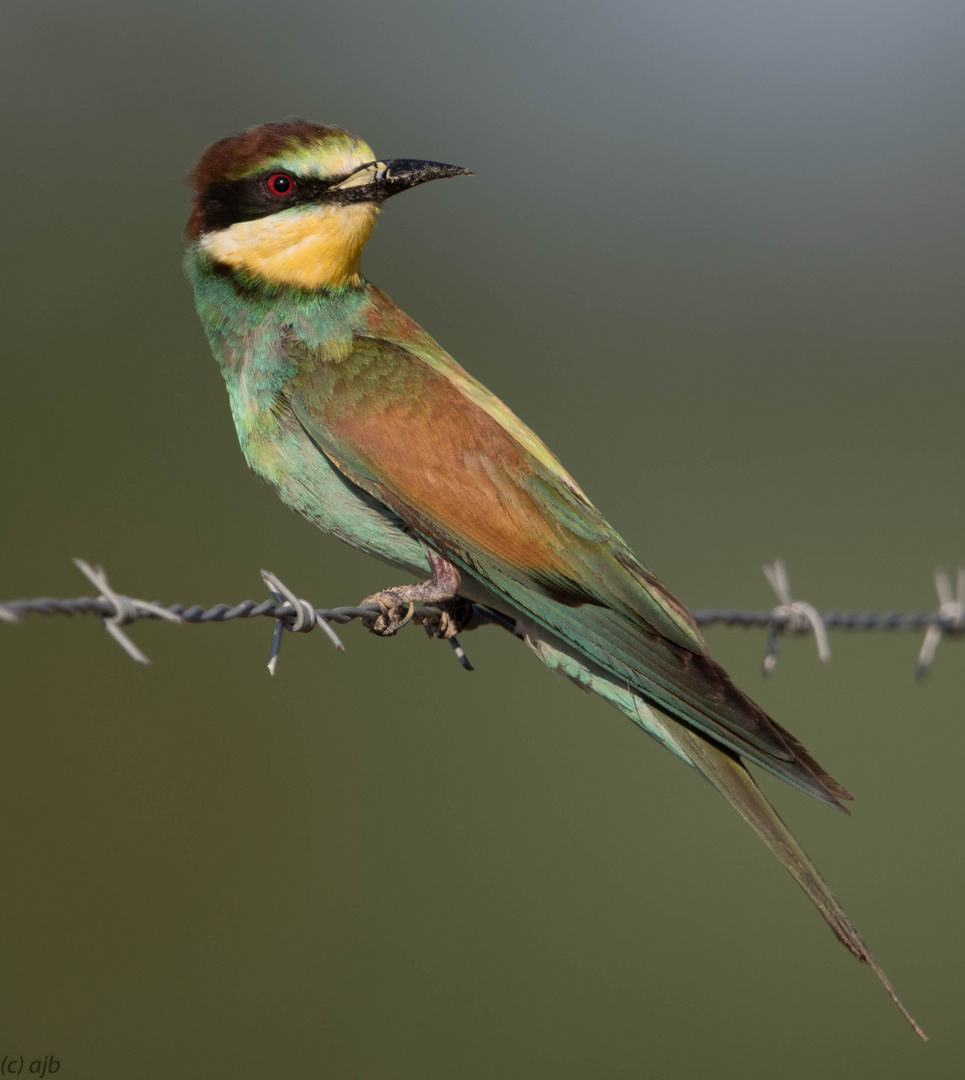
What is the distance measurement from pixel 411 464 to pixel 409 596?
0.24m

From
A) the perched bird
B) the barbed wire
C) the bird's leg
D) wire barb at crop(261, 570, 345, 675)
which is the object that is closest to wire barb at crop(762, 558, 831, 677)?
the barbed wire

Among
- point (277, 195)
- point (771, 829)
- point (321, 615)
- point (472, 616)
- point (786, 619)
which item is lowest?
point (771, 829)

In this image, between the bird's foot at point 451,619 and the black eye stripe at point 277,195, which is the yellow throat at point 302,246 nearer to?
the black eye stripe at point 277,195

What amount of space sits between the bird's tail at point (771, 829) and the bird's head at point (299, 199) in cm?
115

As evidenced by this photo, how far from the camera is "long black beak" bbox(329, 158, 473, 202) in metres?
2.44

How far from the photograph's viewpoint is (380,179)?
2443mm

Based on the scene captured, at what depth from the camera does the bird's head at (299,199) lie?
7.86 ft

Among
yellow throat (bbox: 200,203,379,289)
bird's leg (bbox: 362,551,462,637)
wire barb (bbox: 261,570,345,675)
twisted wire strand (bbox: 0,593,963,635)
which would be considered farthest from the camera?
yellow throat (bbox: 200,203,379,289)

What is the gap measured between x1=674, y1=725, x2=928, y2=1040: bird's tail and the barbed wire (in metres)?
0.19

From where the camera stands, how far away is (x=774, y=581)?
219 cm

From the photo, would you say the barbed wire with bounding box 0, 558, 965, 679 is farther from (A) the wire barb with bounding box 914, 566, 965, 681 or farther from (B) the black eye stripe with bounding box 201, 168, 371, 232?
(B) the black eye stripe with bounding box 201, 168, 371, 232

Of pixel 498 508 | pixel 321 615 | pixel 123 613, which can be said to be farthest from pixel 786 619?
pixel 123 613

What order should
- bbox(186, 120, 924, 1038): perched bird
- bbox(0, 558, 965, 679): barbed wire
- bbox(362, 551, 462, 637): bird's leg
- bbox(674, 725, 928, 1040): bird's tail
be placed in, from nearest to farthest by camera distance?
bbox(0, 558, 965, 679): barbed wire, bbox(674, 725, 928, 1040): bird's tail, bbox(186, 120, 924, 1038): perched bird, bbox(362, 551, 462, 637): bird's leg

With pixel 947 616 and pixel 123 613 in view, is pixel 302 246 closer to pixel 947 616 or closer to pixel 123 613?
pixel 123 613
